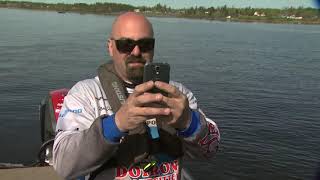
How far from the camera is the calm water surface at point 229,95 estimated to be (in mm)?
13773

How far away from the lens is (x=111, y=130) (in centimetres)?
256

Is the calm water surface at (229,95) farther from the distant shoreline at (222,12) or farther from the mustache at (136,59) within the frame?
the distant shoreline at (222,12)

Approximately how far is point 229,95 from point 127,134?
19.9 m

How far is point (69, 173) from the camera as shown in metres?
2.71

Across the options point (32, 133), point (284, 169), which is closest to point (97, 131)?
point (284, 169)

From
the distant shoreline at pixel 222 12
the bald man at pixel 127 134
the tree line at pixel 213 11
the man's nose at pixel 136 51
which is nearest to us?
the bald man at pixel 127 134

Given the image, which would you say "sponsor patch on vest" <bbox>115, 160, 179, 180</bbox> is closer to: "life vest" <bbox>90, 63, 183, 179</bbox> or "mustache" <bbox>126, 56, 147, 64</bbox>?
"life vest" <bbox>90, 63, 183, 179</bbox>

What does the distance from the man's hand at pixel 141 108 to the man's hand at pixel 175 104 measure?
46 mm

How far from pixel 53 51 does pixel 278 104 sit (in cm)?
2096

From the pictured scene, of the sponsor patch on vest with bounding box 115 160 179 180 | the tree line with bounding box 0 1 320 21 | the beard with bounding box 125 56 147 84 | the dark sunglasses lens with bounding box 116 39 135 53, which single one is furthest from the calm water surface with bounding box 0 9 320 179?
the tree line with bounding box 0 1 320 21

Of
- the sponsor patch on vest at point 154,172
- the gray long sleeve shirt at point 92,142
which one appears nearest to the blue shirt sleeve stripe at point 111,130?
the gray long sleeve shirt at point 92,142

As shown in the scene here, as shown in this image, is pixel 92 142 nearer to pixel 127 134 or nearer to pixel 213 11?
pixel 127 134

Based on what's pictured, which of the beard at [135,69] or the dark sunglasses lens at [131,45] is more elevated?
the dark sunglasses lens at [131,45]

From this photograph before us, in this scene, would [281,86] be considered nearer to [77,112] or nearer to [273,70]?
[273,70]
